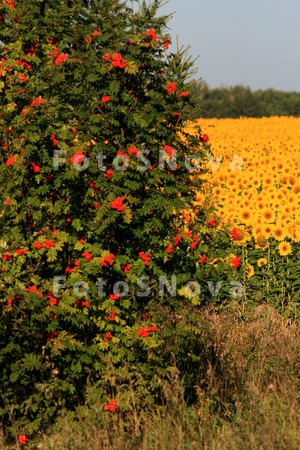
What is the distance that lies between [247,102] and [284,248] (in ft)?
79.4

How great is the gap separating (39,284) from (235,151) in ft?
38.1

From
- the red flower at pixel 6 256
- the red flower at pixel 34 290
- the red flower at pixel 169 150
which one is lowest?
the red flower at pixel 34 290

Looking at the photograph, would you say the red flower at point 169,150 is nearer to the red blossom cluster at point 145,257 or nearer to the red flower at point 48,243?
the red blossom cluster at point 145,257

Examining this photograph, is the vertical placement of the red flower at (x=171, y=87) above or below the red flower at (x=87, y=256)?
above

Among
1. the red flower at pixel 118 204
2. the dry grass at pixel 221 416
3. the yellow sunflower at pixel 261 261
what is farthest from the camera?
the yellow sunflower at pixel 261 261

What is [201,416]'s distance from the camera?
199 inches

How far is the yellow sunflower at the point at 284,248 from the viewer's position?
325 inches

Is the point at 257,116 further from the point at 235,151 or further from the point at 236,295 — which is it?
the point at 236,295

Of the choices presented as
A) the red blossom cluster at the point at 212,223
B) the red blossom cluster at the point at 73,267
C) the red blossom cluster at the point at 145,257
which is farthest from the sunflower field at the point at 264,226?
the red blossom cluster at the point at 73,267

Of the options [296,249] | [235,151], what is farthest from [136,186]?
[235,151]

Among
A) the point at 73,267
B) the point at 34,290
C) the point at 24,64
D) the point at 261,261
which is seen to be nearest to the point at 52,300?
the point at 34,290

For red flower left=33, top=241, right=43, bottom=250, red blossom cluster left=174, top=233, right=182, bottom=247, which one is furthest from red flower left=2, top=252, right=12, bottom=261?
red blossom cluster left=174, top=233, right=182, bottom=247

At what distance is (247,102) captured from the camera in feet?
104

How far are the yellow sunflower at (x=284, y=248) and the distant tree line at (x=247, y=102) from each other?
22633 millimetres
